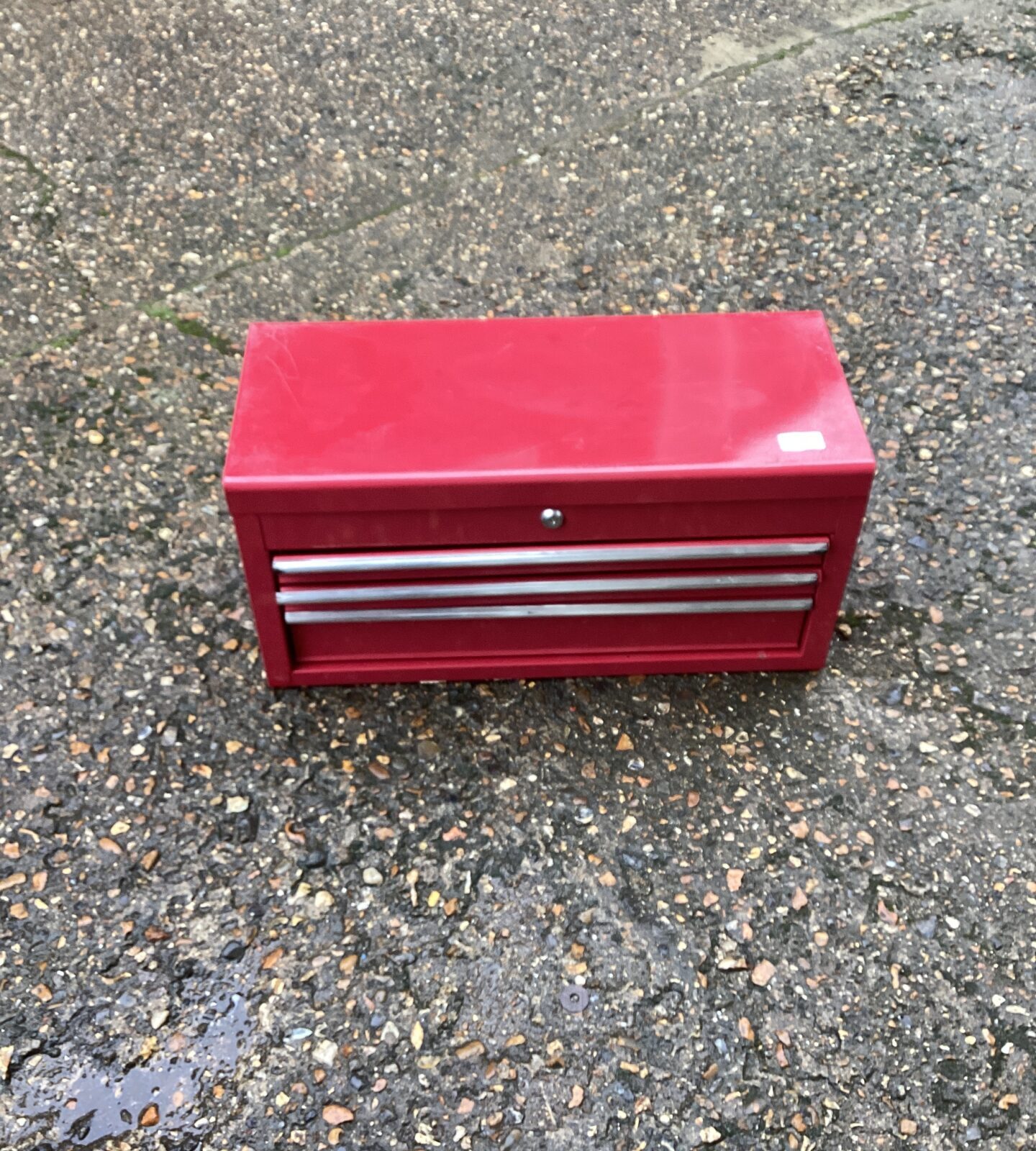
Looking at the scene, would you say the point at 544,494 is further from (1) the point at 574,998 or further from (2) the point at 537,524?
(1) the point at 574,998

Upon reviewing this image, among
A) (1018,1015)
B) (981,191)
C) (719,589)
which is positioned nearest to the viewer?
(1018,1015)

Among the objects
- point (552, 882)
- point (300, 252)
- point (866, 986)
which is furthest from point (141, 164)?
point (866, 986)

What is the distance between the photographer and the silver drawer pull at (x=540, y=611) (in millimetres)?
2201

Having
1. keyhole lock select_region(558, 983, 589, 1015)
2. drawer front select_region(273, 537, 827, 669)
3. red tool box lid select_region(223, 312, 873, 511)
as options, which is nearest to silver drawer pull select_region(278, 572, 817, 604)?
drawer front select_region(273, 537, 827, 669)

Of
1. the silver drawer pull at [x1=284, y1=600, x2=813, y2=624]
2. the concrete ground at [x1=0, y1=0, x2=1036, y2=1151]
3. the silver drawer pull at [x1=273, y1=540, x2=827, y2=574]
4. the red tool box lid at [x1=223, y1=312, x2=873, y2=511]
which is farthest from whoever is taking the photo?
the silver drawer pull at [x1=284, y1=600, x2=813, y2=624]

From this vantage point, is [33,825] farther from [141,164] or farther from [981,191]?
[981,191]

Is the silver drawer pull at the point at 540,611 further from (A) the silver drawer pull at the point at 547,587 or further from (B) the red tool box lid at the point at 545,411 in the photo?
(B) the red tool box lid at the point at 545,411

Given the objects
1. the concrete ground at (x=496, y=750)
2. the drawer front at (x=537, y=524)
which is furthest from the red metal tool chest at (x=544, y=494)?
the concrete ground at (x=496, y=750)

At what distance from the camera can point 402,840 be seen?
2135mm

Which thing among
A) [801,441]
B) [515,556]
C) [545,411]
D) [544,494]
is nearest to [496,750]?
[515,556]

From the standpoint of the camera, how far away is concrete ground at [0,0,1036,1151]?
1.84 m

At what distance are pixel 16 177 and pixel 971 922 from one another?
3589 millimetres

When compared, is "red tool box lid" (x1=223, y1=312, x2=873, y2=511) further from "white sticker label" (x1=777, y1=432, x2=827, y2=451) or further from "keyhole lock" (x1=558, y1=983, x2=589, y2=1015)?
"keyhole lock" (x1=558, y1=983, x2=589, y2=1015)

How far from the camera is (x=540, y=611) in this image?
2.22m
